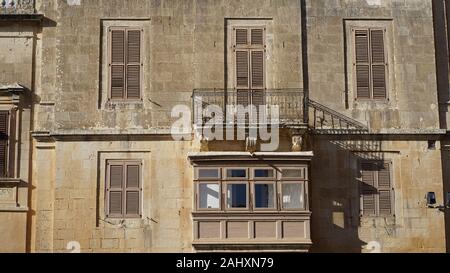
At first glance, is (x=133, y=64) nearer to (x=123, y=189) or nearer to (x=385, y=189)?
(x=123, y=189)

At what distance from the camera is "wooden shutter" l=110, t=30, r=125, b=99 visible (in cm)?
2472

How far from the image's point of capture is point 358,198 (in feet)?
80.0

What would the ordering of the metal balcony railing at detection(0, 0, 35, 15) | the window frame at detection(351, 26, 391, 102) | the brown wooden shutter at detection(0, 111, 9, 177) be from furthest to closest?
the metal balcony railing at detection(0, 0, 35, 15) → the window frame at detection(351, 26, 391, 102) → the brown wooden shutter at detection(0, 111, 9, 177)

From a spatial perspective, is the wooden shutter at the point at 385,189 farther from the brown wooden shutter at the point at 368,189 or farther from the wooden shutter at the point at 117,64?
the wooden shutter at the point at 117,64

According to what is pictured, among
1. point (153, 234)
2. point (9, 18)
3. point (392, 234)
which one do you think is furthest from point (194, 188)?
point (9, 18)

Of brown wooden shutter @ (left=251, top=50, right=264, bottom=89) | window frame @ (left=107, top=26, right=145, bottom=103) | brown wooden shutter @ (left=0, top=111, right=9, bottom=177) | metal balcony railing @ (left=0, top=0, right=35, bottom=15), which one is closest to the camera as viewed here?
brown wooden shutter @ (left=0, top=111, right=9, bottom=177)

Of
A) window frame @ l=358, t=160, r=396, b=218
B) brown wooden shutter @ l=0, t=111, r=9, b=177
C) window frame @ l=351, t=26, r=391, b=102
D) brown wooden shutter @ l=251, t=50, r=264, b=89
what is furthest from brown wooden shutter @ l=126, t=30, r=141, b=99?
window frame @ l=358, t=160, r=396, b=218

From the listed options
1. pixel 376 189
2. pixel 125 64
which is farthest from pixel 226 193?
pixel 125 64

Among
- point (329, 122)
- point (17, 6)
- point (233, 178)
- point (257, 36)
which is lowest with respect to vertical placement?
point (233, 178)

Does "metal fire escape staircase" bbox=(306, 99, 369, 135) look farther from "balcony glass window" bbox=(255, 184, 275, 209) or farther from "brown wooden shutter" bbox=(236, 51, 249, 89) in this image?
"balcony glass window" bbox=(255, 184, 275, 209)

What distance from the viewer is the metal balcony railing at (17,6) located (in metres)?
25.3

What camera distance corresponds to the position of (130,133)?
24.3m

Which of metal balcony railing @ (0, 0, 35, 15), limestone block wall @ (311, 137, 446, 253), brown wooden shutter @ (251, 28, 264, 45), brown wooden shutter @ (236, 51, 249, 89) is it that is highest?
metal balcony railing @ (0, 0, 35, 15)

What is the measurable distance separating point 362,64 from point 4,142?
983cm
